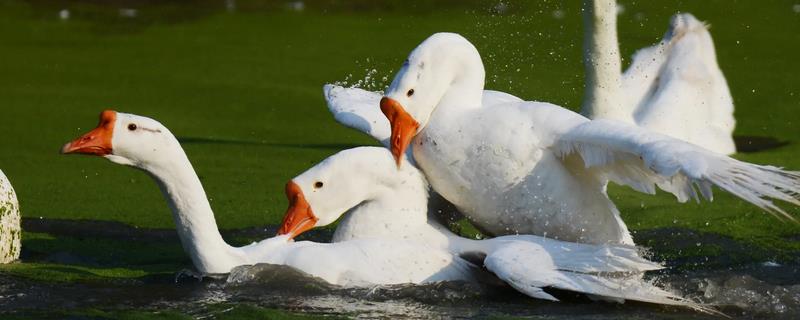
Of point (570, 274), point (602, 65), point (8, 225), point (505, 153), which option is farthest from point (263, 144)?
point (570, 274)

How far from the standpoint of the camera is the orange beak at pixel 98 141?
7215mm

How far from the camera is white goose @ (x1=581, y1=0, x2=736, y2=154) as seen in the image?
10844 millimetres

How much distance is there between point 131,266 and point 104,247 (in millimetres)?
550

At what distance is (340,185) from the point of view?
25.6ft

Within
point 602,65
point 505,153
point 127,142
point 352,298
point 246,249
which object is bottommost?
point 352,298

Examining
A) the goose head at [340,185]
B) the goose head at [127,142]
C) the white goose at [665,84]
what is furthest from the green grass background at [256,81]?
the goose head at [340,185]

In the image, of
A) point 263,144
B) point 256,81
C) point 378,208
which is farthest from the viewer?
point 256,81

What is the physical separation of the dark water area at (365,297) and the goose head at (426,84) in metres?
0.83

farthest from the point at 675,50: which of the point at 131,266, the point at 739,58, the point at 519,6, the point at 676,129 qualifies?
the point at 131,266

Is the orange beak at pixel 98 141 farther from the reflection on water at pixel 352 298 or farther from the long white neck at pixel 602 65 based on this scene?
the long white neck at pixel 602 65

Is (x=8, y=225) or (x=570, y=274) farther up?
(x=8, y=225)

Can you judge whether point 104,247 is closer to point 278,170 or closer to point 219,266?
point 219,266

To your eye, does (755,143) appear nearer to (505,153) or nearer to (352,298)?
(505,153)

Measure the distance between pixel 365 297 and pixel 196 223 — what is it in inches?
36.5
